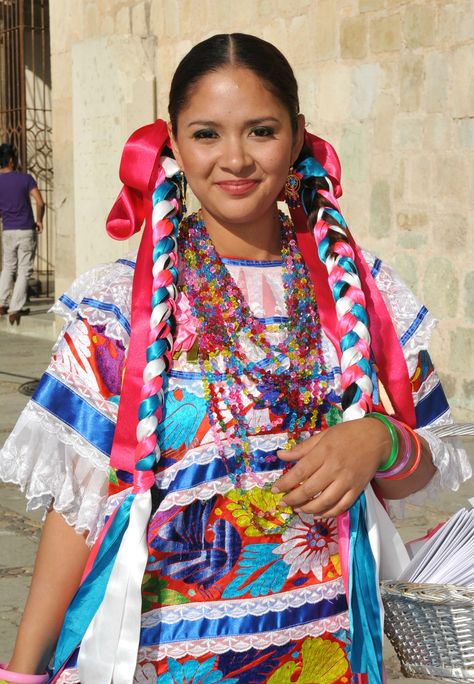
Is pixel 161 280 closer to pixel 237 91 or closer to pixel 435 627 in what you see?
pixel 237 91

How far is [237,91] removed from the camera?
2.00 meters

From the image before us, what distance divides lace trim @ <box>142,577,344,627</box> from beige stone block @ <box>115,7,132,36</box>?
851 centimetres

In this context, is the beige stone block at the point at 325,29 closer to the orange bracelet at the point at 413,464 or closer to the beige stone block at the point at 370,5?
the beige stone block at the point at 370,5

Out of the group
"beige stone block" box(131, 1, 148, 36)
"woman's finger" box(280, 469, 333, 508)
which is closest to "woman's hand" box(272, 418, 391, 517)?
"woman's finger" box(280, 469, 333, 508)

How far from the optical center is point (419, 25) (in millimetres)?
7094

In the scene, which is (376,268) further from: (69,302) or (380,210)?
(380,210)

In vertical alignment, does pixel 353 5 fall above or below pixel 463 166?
above

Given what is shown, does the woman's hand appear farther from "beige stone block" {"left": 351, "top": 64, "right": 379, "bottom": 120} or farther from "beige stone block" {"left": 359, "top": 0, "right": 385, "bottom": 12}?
"beige stone block" {"left": 359, "top": 0, "right": 385, "bottom": 12}

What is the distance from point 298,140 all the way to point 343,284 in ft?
0.98

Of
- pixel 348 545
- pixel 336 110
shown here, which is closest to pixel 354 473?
pixel 348 545

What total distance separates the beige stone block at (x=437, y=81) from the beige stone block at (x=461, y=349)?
52.9 inches

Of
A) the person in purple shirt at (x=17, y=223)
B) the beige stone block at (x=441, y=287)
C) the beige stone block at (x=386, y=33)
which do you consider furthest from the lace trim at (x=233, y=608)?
the person in purple shirt at (x=17, y=223)

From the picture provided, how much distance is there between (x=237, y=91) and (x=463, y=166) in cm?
509

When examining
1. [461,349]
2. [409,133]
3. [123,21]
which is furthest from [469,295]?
[123,21]
